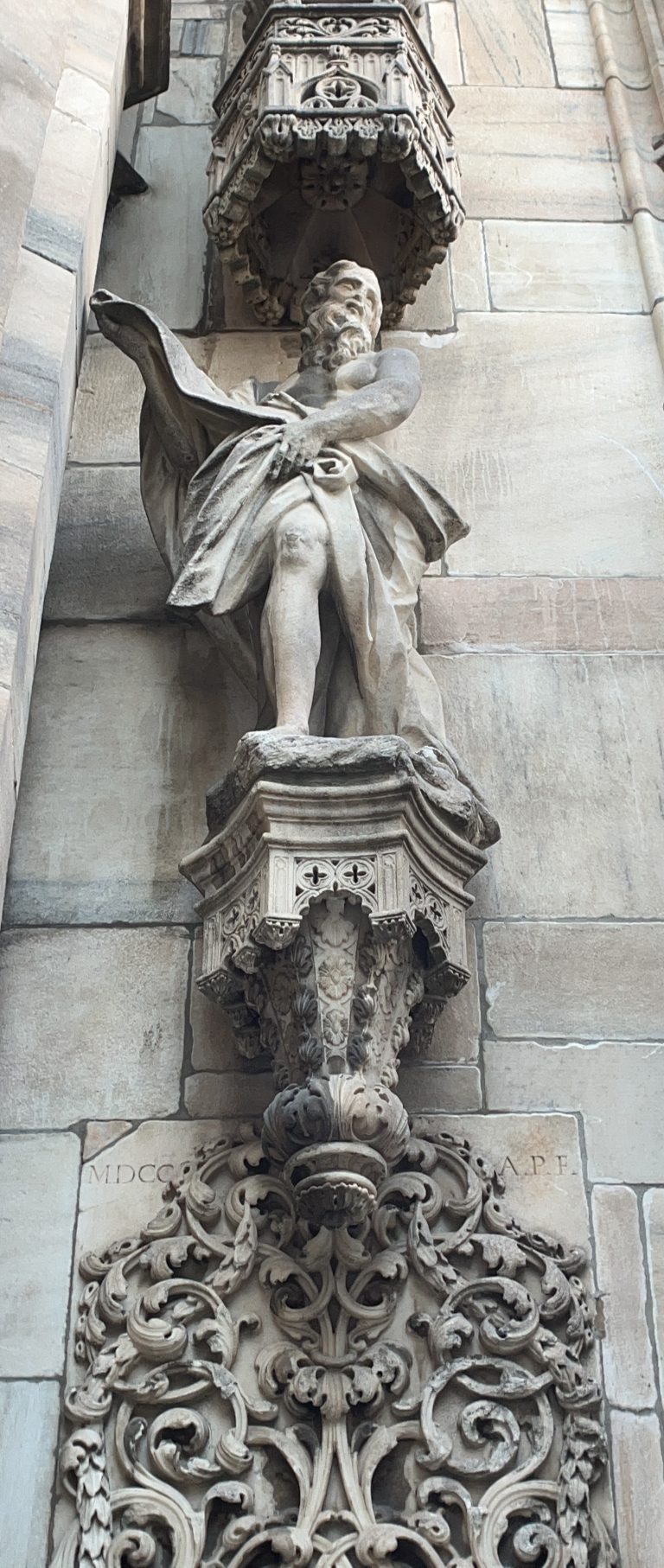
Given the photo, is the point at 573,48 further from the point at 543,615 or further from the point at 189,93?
the point at 543,615

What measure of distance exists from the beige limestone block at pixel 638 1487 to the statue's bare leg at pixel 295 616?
5.44 feet

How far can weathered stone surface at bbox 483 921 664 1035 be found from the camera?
14.5ft

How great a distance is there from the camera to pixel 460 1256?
4035 mm

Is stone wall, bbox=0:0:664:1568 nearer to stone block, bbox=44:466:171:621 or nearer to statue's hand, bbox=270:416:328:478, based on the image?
stone block, bbox=44:466:171:621

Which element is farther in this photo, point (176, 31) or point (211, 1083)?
point (176, 31)

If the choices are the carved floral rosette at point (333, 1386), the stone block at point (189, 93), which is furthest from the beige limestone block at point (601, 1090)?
the stone block at point (189, 93)

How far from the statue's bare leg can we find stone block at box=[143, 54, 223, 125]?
2529mm

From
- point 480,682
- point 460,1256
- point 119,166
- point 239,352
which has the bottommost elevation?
point 460,1256

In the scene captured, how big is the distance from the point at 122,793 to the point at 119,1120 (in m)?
0.93

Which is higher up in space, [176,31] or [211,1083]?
[176,31]

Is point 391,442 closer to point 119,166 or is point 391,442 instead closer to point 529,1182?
point 119,166

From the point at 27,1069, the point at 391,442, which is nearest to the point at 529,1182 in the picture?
the point at 27,1069

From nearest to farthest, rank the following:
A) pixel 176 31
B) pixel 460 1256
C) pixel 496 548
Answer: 1. pixel 460 1256
2. pixel 496 548
3. pixel 176 31

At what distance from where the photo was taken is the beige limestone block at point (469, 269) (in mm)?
5945
